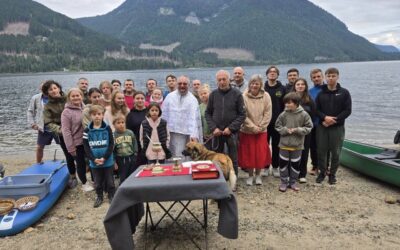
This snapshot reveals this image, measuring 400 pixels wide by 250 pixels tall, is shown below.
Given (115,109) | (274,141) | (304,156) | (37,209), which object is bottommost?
(37,209)

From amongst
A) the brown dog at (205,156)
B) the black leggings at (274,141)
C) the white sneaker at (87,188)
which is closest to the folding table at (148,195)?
the brown dog at (205,156)

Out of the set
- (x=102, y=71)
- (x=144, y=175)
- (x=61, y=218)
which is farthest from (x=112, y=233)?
(x=102, y=71)

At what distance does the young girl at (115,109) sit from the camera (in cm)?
619

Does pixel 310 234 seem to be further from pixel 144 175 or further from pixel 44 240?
pixel 44 240

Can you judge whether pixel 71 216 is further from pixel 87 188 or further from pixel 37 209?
pixel 87 188

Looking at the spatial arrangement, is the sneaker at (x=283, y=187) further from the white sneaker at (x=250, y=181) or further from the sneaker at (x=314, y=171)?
the sneaker at (x=314, y=171)

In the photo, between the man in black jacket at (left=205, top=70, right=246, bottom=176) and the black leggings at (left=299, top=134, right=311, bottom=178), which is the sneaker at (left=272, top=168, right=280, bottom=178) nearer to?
the black leggings at (left=299, top=134, right=311, bottom=178)

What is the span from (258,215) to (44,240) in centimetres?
331

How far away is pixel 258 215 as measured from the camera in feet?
17.4

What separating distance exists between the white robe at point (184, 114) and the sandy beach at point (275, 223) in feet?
4.50

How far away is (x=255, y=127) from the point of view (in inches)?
241

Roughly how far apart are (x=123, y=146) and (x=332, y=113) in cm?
410

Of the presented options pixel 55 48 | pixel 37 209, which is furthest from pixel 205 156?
pixel 55 48

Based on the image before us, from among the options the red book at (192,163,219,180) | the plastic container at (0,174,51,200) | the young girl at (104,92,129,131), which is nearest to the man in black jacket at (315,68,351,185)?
the red book at (192,163,219,180)
